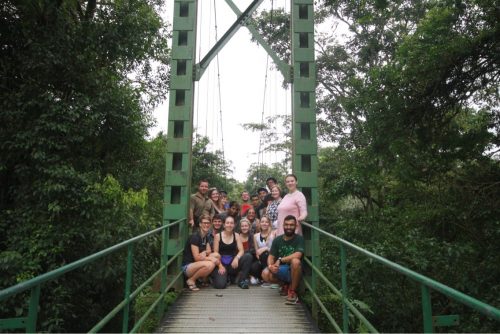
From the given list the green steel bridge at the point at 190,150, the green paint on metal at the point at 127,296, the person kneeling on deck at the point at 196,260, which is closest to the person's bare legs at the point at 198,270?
the person kneeling on deck at the point at 196,260

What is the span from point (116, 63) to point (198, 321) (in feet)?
21.3

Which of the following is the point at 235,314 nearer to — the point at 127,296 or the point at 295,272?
the point at 295,272

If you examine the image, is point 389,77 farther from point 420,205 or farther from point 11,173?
point 11,173

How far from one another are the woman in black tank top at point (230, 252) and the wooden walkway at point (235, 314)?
0.33 meters

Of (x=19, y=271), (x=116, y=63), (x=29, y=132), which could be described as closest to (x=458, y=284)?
(x=19, y=271)

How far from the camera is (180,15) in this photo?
18.1 ft

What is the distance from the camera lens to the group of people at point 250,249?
15.1 feet

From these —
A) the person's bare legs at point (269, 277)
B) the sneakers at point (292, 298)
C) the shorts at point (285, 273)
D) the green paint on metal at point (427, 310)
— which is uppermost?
the green paint on metal at point (427, 310)

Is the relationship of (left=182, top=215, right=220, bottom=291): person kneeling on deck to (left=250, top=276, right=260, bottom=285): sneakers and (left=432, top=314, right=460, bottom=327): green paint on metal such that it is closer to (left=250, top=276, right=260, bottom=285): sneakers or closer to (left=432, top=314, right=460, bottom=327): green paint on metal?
(left=250, top=276, right=260, bottom=285): sneakers

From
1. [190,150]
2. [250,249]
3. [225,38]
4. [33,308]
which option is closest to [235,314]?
[250,249]

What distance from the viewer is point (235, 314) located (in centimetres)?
411

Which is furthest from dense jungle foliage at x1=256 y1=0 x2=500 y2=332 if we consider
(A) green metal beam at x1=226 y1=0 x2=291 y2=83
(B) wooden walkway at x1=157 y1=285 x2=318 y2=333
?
(B) wooden walkway at x1=157 y1=285 x2=318 y2=333

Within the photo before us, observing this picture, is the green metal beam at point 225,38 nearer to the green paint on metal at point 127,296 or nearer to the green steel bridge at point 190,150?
the green steel bridge at point 190,150

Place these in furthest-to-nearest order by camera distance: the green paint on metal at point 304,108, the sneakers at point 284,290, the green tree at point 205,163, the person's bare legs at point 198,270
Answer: the green tree at point 205,163, the green paint on metal at point 304,108, the person's bare legs at point 198,270, the sneakers at point 284,290
